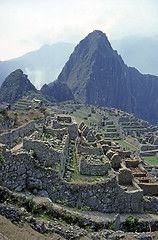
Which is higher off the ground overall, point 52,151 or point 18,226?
point 52,151

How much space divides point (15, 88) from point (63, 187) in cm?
12929

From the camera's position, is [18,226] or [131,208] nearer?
[18,226]

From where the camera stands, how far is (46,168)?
19.9 meters

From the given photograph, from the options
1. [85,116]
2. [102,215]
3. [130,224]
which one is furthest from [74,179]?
[85,116]

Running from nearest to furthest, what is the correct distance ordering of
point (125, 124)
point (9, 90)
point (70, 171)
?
point (70, 171) → point (125, 124) → point (9, 90)

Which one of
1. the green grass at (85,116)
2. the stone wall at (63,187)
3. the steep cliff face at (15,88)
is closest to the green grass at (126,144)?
the green grass at (85,116)

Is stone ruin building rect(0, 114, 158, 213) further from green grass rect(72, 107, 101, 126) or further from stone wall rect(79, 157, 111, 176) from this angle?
green grass rect(72, 107, 101, 126)

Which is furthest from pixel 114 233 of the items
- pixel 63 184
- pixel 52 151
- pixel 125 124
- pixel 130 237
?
pixel 125 124

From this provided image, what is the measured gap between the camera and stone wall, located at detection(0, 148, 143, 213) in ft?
62.7

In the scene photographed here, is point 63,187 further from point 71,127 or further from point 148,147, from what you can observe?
point 148,147

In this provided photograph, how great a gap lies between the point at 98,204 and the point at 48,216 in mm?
5467

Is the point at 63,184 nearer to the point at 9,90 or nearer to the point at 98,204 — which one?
the point at 98,204

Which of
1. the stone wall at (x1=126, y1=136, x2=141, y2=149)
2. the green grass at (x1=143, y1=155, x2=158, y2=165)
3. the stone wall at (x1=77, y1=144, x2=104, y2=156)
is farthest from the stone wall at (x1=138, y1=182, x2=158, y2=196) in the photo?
the stone wall at (x1=126, y1=136, x2=141, y2=149)

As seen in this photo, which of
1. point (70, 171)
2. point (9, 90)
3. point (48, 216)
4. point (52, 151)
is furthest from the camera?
point (9, 90)
